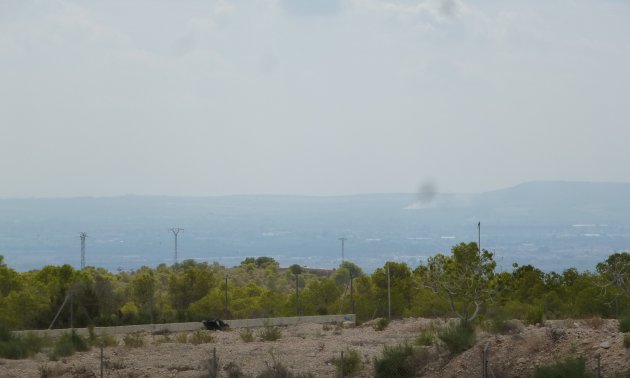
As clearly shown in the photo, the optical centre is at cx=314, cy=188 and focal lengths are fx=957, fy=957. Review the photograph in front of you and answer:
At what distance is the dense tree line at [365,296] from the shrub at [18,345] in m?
6.07

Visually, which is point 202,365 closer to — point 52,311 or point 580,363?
point 580,363

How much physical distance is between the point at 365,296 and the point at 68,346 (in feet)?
78.5

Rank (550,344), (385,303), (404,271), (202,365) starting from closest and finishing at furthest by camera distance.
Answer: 1. (550,344)
2. (202,365)
3. (385,303)
4. (404,271)

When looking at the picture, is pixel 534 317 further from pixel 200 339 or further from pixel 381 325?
pixel 200 339

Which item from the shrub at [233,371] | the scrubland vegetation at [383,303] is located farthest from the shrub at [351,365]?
the shrub at [233,371]

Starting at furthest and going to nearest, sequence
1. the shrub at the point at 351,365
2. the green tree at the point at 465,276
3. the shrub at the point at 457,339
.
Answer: the green tree at the point at 465,276, the shrub at the point at 457,339, the shrub at the point at 351,365

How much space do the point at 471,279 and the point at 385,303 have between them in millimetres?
14779

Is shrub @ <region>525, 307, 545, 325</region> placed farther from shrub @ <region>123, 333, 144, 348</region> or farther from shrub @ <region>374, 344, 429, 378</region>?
shrub @ <region>123, 333, 144, 348</region>

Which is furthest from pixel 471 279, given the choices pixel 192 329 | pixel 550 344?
pixel 192 329

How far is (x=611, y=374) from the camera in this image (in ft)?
77.8

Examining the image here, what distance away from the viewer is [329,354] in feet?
105

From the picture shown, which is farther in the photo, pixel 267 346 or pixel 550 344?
pixel 267 346

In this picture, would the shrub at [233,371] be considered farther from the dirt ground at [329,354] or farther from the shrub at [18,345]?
the shrub at [18,345]

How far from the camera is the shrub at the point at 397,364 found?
2756cm
